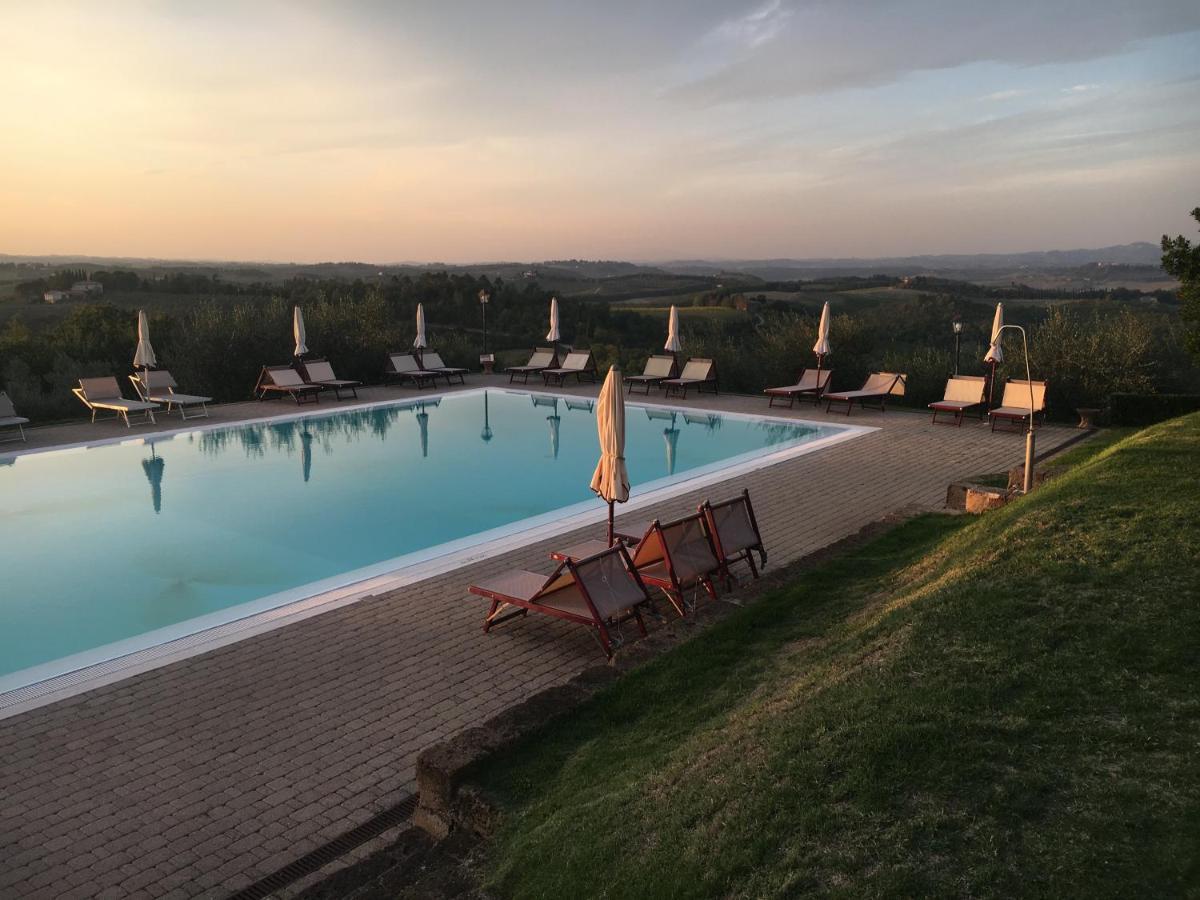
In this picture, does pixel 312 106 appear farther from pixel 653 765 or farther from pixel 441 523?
pixel 653 765

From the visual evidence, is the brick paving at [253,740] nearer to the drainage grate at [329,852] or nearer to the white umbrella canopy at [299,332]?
the drainage grate at [329,852]

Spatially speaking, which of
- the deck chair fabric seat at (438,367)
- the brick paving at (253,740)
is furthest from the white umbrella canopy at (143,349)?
the brick paving at (253,740)

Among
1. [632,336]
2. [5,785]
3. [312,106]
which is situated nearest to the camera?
[5,785]

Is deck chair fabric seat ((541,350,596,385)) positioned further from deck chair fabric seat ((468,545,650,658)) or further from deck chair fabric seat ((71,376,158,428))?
deck chair fabric seat ((468,545,650,658))

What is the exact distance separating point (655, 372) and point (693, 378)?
1.01 metres

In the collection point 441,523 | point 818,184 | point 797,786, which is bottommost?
point 441,523

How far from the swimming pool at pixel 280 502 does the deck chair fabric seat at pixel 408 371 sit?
2.29 meters

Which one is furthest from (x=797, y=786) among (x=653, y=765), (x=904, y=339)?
(x=904, y=339)

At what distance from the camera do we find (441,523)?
28.0 feet

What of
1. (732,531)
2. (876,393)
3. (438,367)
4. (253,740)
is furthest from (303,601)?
(438,367)

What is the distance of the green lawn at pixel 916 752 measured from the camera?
7.37ft

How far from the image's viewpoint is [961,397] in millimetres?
13547

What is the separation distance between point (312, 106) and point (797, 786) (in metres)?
17.2

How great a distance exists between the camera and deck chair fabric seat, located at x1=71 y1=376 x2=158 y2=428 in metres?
13.1
